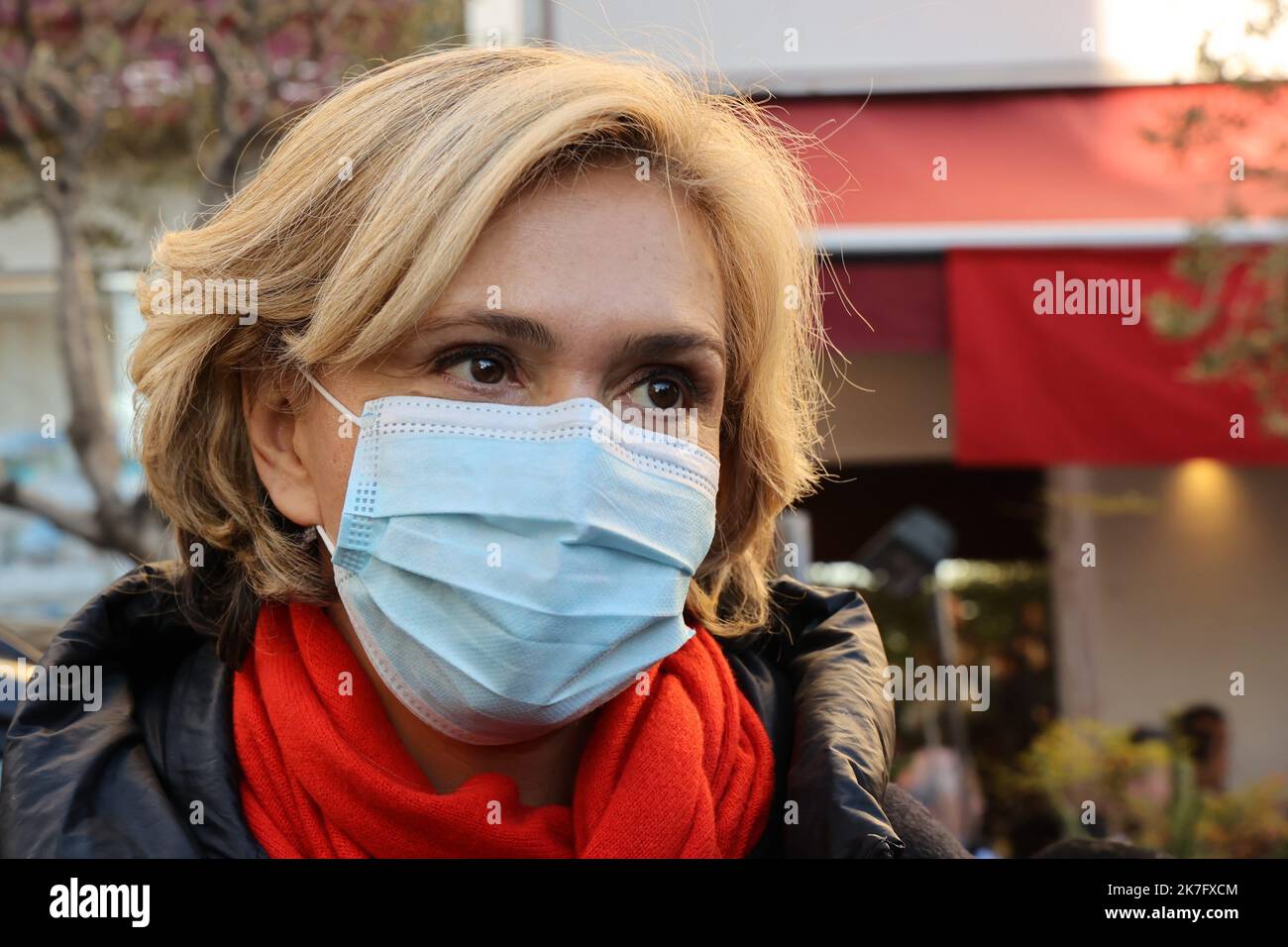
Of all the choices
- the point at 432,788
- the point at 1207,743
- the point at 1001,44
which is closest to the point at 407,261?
the point at 432,788

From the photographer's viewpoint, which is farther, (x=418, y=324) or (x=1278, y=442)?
(x=1278, y=442)

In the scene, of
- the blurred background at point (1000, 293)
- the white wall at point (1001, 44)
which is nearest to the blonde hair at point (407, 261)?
the blurred background at point (1000, 293)

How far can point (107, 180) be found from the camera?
25.1 feet

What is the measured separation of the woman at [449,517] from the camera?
1539 millimetres

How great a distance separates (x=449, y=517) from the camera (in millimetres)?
1586

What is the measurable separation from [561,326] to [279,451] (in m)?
0.41

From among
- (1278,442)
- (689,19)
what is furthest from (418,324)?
(1278,442)

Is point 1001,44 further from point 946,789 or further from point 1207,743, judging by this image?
point 1207,743

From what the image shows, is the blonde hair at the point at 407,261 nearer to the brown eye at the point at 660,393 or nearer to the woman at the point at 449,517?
the woman at the point at 449,517

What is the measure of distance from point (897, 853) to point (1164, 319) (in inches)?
134

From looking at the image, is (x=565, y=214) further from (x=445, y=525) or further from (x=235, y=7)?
(x=235, y=7)

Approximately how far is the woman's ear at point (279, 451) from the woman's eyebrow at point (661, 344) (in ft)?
1.35
